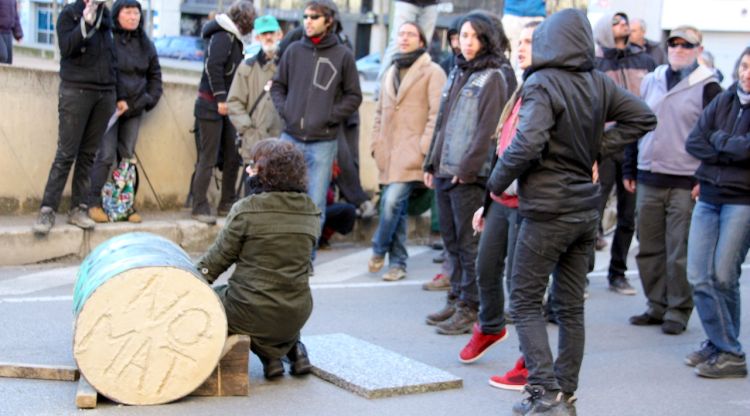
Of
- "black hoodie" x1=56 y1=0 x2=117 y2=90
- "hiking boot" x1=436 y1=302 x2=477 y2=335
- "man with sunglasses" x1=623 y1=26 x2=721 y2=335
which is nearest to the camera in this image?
"hiking boot" x1=436 y1=302 x2=477 y2=335

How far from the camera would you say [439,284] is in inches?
375

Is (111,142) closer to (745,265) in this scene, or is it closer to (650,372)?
(650,372)

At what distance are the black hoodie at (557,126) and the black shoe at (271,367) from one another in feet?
5.22

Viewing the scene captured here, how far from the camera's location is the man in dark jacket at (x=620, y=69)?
369 inches

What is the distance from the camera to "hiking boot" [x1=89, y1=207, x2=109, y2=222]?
33.7 feet

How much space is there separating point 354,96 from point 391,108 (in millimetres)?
380

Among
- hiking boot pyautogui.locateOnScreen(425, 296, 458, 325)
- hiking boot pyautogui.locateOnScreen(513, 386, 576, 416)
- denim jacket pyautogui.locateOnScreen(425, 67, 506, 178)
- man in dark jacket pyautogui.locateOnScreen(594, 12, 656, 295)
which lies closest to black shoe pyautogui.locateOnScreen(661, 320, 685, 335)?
man in dark jacket pyautogui.locateOnScreen(594, 12, 656, 295)

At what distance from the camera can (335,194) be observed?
11.6 m

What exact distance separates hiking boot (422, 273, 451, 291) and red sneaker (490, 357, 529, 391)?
2.87 m

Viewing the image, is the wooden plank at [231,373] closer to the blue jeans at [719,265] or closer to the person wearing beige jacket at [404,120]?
the blue jeans at [719,265]

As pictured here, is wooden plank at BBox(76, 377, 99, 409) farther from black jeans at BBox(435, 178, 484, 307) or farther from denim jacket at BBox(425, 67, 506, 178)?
denim jacket at BBox(425, 67, 506, 178)

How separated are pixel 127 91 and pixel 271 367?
15.4 feet

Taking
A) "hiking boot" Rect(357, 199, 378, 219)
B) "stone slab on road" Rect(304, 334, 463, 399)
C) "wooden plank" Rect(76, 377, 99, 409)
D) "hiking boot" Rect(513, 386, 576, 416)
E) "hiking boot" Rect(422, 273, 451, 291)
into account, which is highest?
"hiking boot" Rect(513, 386, 576, 416)

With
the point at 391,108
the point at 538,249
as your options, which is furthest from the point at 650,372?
the point at 391,108
